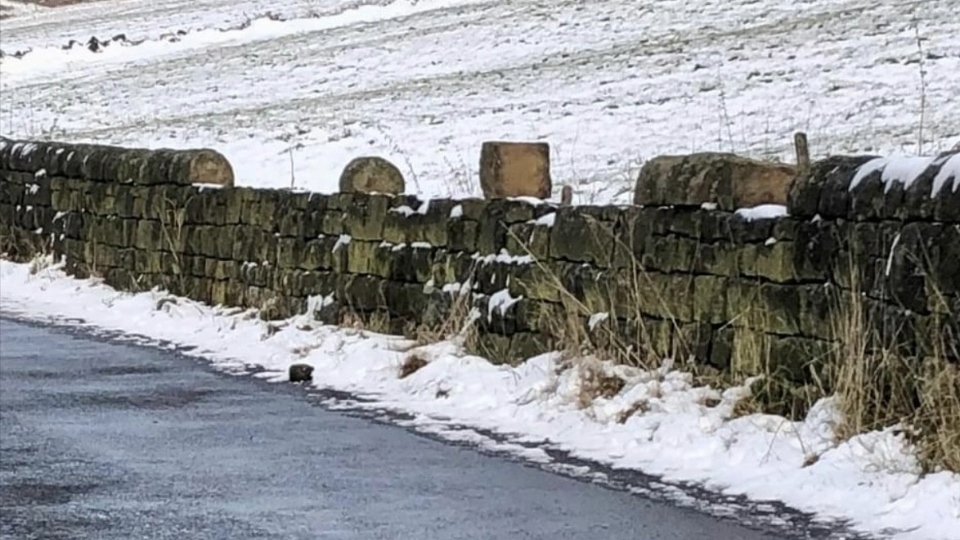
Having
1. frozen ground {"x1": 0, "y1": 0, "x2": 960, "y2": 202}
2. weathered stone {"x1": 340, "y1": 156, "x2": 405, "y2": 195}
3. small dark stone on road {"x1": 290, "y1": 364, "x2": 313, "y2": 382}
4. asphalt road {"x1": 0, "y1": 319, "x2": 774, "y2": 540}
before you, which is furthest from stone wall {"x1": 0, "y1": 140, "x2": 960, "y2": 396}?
frozen ground {"x1": 0, "y1": 0, "x2": 960, "y2": 202}

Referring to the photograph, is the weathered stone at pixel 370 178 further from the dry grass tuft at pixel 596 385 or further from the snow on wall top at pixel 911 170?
the snow on wall top at pixel 911 170

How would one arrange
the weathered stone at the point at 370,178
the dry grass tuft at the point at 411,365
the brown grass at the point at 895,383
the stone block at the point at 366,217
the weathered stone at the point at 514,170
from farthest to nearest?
the weathered stone at the point at 370,178, the stone block at the point at 366,217, the weathered stone at the point at 514,170, the dry grass tuft at the point at 411,365, the brown grass at the point at 895,383

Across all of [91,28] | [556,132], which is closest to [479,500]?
[556,132]

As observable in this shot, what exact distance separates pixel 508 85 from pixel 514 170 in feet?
60.3

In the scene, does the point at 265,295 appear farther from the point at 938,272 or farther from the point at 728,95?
the point at 728,95

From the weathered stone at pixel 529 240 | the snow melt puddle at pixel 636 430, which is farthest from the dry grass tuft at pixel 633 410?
the weathered stone at pixel 529 240

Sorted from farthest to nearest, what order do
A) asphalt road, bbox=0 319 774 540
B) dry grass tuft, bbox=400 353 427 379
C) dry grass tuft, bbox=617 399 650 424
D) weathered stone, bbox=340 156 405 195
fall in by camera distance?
weathered stone, bbox=340 156 405 195, dry grass tuft, bbox=400 353 427 379, dry grass tuft, bbox=617 399 650 424, asphalt road, bbox=0 319 774 540

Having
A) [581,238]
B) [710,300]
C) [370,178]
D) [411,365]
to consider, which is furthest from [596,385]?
[370,178]

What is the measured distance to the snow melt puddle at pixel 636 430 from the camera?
8000mm

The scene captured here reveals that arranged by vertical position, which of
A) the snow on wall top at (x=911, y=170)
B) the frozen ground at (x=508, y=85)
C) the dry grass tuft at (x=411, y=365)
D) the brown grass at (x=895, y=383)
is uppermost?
the frozen ground at (x=508, y=85)

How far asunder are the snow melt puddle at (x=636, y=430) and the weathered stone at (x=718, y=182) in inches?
38.6

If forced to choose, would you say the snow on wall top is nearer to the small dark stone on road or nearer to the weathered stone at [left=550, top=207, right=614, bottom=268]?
the weathered stone at [left=550, top=207, right=614, bottom=268]

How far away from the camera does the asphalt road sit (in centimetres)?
779

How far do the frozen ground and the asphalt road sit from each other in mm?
4993
